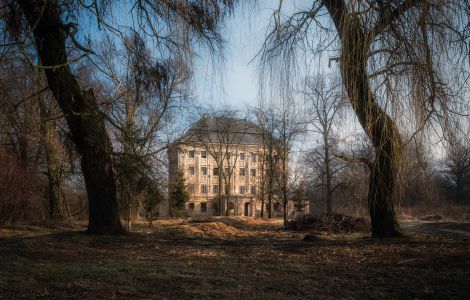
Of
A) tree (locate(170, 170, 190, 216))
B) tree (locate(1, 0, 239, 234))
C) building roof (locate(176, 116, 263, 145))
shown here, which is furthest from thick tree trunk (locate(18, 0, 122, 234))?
building roof (locate(176, 116, 263, 145))

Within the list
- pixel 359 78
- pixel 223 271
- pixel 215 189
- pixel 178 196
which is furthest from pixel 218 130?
pixel 359 78

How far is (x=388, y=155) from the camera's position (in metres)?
6.30

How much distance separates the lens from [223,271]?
497cm

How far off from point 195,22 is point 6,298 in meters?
Answer: 4.50

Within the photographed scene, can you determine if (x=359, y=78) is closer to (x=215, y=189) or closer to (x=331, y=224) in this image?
(x=331, y=224)

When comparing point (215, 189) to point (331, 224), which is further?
point (215, 189)

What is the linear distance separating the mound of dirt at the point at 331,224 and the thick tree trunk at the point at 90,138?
9349 millimetres

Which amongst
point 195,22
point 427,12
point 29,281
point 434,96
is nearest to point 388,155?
point 434,96

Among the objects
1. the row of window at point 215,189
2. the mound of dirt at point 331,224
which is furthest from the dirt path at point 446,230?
the row of window at point 215,189

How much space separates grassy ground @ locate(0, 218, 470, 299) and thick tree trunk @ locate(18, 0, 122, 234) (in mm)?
1173

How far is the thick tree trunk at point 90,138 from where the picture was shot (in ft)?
25.9

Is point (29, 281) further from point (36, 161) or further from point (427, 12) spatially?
point (36, 161)

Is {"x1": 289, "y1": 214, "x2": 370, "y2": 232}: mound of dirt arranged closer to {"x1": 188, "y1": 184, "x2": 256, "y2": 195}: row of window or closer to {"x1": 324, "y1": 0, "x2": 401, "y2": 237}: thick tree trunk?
{"x1": 324, "y1": 0, "x2": 401, "y2": 237}: thick tree trunk

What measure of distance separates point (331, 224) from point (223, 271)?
39.4 feet
